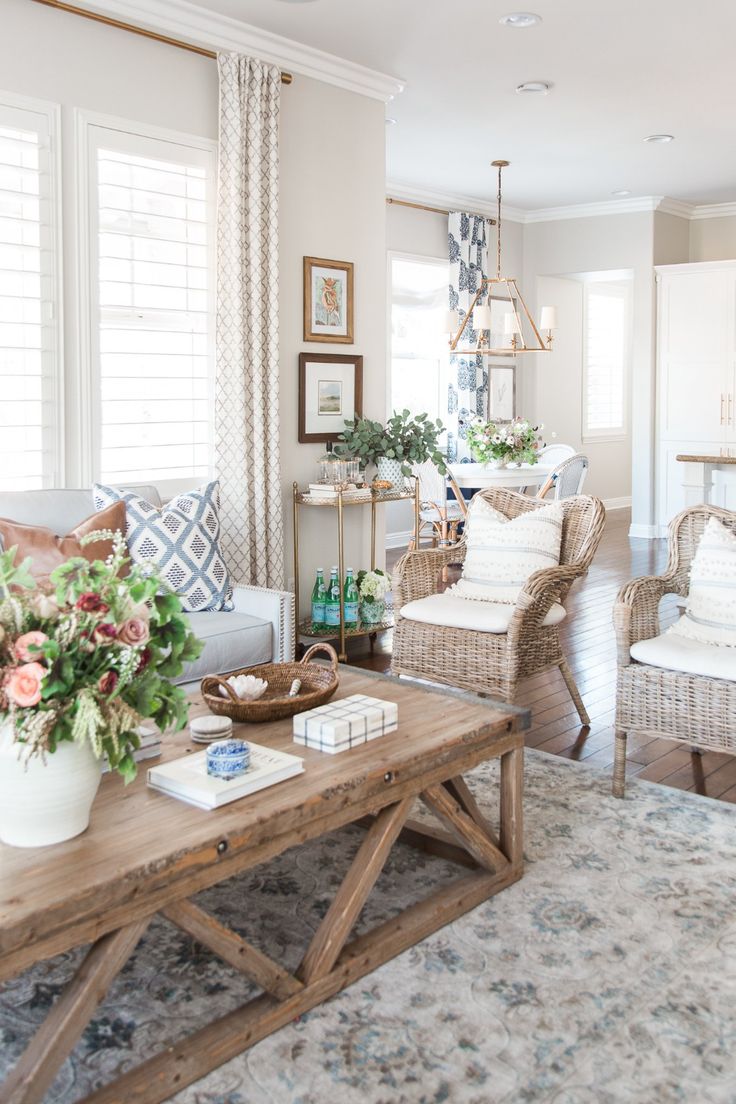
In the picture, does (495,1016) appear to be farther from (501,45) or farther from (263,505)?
(501,45)

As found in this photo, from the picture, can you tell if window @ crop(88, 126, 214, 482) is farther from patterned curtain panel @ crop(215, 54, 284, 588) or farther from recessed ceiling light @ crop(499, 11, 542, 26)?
recessed ceiling light @ crop(499, 11, 542, 26)

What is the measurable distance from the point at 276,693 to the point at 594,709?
76.1 inches

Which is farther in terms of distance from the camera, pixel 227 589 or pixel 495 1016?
pixel 227 589

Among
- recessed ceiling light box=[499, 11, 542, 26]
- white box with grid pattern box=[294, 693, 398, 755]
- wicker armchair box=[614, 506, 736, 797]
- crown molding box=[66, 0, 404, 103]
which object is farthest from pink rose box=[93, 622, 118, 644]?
recessed ceiling light box=[499, 11, 542, 26]

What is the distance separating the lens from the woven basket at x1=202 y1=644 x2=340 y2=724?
102 inches

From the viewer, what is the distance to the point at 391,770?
2295 mm

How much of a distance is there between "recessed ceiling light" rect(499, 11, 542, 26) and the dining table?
289 centimetres

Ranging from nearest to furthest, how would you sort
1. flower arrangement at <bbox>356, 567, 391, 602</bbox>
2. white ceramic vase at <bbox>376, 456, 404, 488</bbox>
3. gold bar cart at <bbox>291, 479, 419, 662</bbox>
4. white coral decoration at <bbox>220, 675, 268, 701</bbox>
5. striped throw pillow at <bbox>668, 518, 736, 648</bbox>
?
white coral decoration at <bbox>220, 675, 268, 701</bbox>
striped throw pillow at <bbox>668, 518, 736, 648</bbox>
gold bar cart at <bbox>291, 479, 419, 662</bbox>
flower arrangement at <bbox>356, 567, 391, 602</bbox>
white ceramic vase at <bbox>376, 456, 404, 488</bbox>

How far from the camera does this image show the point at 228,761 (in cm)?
214

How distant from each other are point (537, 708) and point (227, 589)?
1389 millimetres

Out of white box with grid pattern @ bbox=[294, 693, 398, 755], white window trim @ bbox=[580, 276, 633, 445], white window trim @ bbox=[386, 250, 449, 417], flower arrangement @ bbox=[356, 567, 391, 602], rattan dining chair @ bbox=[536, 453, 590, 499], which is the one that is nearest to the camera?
white box with grid pattern @ bbox=[294, 693, 398, 755]

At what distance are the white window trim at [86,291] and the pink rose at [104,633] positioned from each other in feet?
8.54

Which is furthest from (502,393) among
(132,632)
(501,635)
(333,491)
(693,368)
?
(132,632)

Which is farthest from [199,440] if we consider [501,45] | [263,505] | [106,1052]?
[106,1052]
